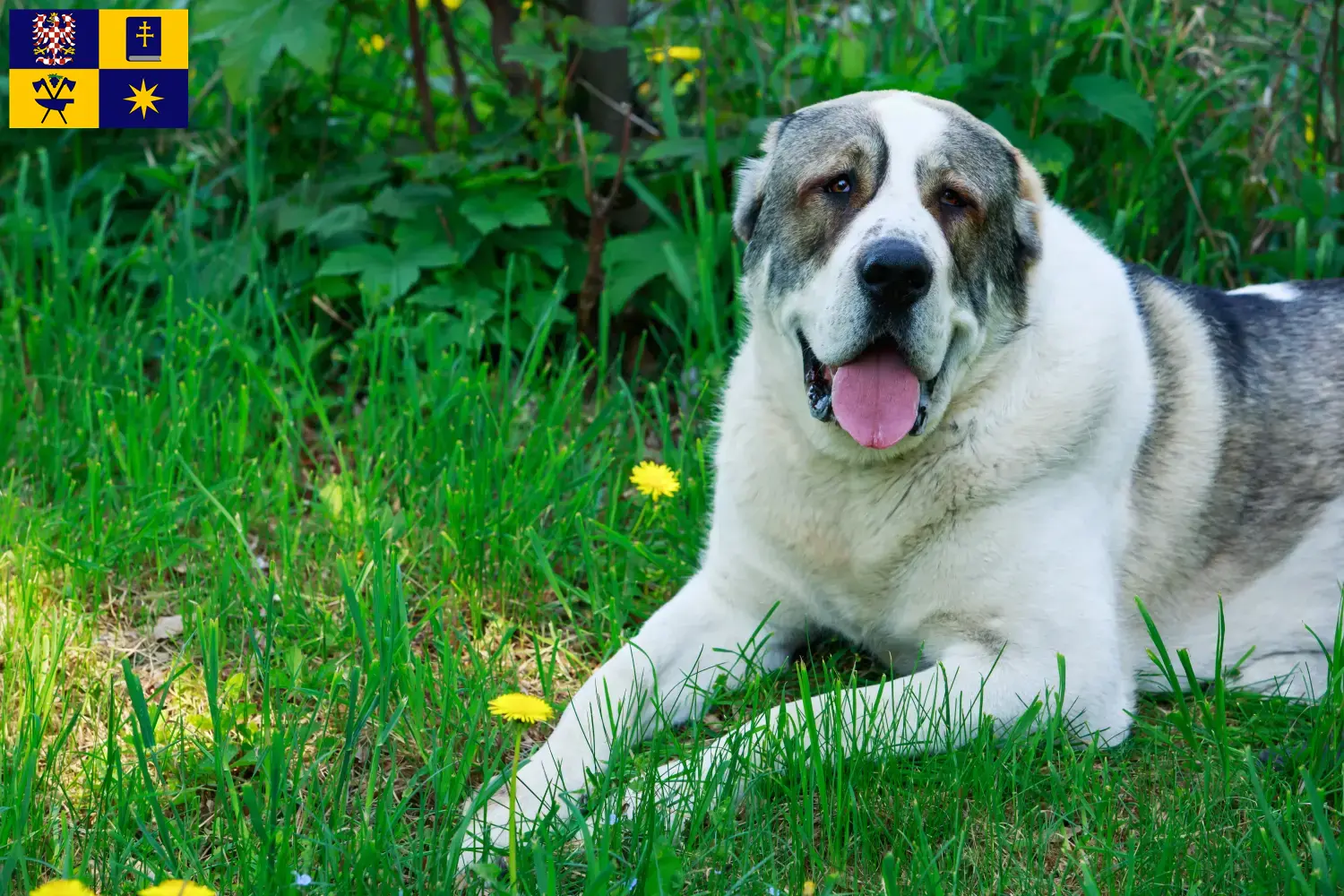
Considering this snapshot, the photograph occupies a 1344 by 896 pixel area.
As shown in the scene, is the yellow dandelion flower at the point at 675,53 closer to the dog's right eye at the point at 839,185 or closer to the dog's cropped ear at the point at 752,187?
the dog's cropped ear at the point at 752,187

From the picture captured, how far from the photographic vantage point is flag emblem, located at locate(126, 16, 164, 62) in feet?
14.2

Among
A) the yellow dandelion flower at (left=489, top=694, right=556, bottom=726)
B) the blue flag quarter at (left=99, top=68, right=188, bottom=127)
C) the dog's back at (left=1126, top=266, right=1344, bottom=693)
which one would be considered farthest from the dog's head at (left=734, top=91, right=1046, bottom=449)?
the blue flag quarter at (left=99, top=68, right=188, bottom=127)

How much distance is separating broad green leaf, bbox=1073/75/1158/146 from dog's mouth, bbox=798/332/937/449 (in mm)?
1718

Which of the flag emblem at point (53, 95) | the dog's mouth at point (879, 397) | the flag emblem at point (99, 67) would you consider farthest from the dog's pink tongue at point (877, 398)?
the flag emblem at point (53, 95)

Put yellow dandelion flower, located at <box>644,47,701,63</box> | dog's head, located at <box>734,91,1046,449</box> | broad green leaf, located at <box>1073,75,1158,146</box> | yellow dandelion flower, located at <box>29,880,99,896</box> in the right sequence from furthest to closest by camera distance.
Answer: yellow dandelion flower, located at <box>644,47,701,63</box>, broad green leaf, located at <box>1073,75,1158,146</box>, dog's head, located at <box>734,91,1046,449</box>, yellow dandelion flower, located at <box>29,880,99,896</box>

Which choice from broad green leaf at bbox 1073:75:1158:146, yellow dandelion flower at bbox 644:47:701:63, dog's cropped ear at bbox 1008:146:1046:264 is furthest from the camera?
yellow dandelion flower at bbox 644:47:701:63

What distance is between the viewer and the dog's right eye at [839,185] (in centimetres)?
265

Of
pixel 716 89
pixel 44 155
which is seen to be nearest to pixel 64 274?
pixel 44 155

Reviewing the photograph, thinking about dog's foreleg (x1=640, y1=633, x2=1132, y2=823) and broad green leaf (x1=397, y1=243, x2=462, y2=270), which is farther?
broad green leaf (x1=397, y1=243, x2=462, y2=270)

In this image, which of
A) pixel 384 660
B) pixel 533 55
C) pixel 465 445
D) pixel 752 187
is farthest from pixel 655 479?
pixel 533 55

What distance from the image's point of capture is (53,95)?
4535 mm

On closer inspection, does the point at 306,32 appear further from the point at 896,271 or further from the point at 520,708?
the point at 520,708

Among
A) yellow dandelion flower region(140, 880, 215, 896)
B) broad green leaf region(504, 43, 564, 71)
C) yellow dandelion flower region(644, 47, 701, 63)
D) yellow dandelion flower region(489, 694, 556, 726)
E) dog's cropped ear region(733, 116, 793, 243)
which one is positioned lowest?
yellow dandelion flower region(140, 880, 215, 896)

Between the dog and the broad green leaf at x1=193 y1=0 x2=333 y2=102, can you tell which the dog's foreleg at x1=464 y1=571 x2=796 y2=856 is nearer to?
the dog
